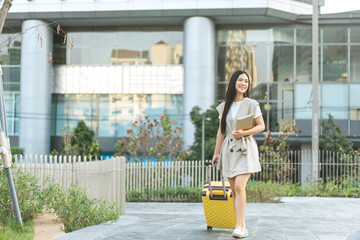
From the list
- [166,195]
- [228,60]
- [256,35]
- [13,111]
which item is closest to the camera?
[166,195]

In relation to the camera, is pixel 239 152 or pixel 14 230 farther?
pixel 14 230

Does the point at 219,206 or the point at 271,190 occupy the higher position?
the point at 219,206

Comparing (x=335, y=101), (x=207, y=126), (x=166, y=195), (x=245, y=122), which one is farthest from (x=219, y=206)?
(x=335, y=101)

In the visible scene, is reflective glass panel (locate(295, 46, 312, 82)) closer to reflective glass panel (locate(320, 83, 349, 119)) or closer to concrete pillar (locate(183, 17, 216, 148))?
reflective glass panel (locate(320, 83, 349, 119))

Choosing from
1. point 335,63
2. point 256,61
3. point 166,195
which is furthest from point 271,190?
point 335,63

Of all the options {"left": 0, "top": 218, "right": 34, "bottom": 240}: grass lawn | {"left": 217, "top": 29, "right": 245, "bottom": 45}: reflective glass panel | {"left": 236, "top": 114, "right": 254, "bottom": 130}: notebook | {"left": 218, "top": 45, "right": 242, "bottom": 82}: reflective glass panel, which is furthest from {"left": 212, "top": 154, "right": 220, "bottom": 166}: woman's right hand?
{"left": 217, "top": 29, "right": 245, "bottom": 45}: reflective glass panel

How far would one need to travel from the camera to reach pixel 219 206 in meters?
6.72

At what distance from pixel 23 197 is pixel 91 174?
5.57ft

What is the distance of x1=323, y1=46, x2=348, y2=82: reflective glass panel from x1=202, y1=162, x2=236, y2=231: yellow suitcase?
80.3 ft

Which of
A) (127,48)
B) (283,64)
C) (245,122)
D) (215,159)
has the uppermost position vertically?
(127,48)

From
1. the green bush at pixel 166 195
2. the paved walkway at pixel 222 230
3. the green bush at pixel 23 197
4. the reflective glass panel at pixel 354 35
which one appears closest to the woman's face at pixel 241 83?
the paved walkway at pixel 222 230

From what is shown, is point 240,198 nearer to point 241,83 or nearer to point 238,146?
point 238,146

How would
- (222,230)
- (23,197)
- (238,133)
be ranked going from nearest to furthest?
(238,133) → (222,230) → (23,197)

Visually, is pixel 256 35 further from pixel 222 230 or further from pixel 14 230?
pixel 14 230
